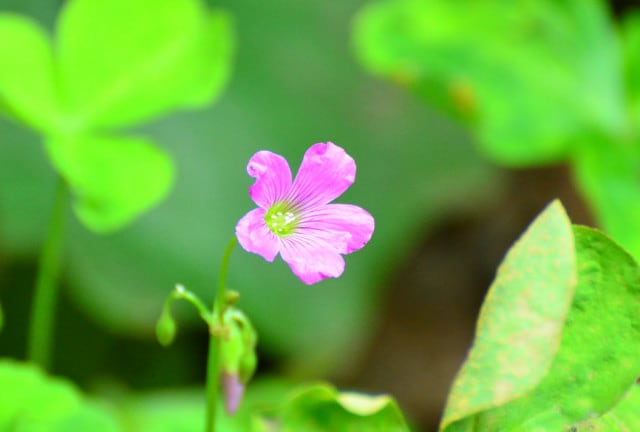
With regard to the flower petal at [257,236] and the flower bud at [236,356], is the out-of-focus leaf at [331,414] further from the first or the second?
the flower petal at [257,236]

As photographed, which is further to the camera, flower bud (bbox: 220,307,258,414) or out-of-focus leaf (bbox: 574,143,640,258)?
out-of-focus leaf (bbox: 574,143,640,258)

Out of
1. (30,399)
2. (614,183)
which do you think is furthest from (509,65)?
(30,399)

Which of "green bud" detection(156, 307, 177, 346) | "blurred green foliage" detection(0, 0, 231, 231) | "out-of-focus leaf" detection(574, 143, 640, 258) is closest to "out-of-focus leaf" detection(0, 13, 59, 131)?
"blurred green foliage" detection(0, 0, 231, 231)

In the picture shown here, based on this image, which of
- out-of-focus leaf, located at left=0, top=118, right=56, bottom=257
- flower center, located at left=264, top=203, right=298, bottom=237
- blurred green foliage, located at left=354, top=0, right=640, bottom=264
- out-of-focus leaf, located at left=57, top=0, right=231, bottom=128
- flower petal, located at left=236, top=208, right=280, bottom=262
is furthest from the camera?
out-of-focus leaf, located at left=0, top=118, right=56, bottom=257

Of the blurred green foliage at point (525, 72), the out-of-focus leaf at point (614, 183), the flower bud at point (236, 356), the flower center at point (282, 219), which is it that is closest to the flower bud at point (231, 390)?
the flower bud at point (236, 356)

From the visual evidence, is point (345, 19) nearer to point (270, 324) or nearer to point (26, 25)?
point (270, 324)

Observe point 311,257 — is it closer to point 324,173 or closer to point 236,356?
point 324,173

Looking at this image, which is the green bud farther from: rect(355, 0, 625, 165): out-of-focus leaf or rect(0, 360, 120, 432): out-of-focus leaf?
rect(355, 0, 625, 165): out-of-focus leaf
